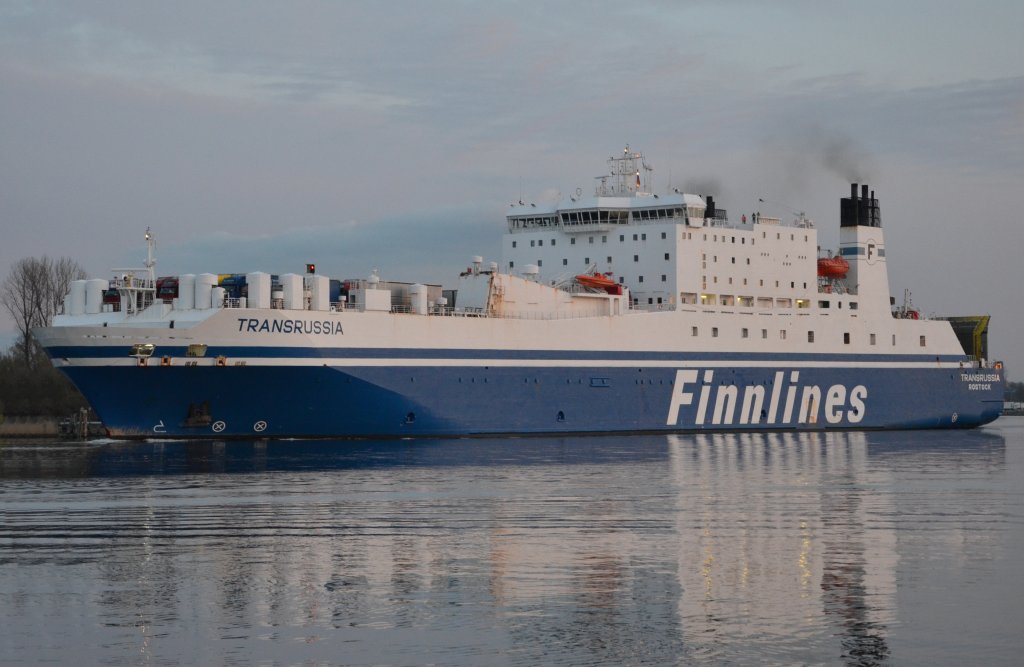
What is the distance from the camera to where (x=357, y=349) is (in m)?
39.7

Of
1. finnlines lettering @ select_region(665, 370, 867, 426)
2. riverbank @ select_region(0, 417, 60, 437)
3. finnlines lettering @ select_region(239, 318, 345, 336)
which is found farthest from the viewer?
riverbank @ select_region(0, 417, 60, 437)

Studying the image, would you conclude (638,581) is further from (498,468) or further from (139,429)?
(139,429)

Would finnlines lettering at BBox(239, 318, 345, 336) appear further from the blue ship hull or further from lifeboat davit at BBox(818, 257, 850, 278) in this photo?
lifeboat davit at BBox(818, 257, 850, 278)

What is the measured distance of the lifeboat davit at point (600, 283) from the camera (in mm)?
46469

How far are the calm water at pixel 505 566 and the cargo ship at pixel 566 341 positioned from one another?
7.26m

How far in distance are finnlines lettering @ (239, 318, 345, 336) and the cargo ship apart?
4cm

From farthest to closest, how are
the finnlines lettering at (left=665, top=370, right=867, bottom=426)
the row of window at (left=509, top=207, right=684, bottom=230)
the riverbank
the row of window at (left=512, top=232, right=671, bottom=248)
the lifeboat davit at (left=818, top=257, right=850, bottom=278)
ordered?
the lifeboat davit at (left=818, top=257, right=850, bottom=278), the row of window at (left=512, top=232, right=671, bottom=248), the row of window at (left=509, top=207, right=684, bottom=230), the riverbank, the finnlines lettering at (left=665, top=370, right=867, bottom=426)

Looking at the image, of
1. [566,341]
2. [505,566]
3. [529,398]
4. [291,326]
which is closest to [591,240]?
[566,341]

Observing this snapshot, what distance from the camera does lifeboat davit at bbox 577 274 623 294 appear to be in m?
46.5

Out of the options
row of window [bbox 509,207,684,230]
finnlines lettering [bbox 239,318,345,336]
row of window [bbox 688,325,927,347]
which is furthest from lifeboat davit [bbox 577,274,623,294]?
finnlines lettering [bbox 239,318,345,336]

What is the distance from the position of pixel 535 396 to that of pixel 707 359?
7.30m

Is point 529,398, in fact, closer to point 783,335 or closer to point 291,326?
point 291,326

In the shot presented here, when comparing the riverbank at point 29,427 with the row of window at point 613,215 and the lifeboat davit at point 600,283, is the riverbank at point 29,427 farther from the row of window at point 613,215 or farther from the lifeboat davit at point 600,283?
the row of window at point 613,215

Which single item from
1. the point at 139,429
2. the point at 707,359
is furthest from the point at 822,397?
the point at 139,429
